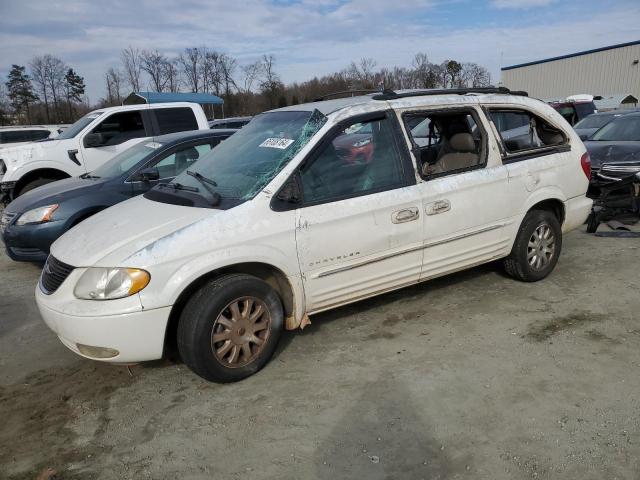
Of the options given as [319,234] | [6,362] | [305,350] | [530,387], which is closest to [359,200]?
[319,234]

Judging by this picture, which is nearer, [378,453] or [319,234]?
[378,453]

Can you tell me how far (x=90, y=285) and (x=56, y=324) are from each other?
0.41m

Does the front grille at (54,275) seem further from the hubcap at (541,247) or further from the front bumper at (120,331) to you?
the hubcap at (541,247)

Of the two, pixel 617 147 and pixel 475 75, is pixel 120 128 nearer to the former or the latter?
pixel 617 147

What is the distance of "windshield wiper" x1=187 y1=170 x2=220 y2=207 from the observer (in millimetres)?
3491

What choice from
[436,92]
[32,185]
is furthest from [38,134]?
[436,92]

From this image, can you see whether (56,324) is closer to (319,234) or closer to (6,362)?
(6,362)

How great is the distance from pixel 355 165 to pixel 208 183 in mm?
1094

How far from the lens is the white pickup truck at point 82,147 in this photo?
8.62 metres

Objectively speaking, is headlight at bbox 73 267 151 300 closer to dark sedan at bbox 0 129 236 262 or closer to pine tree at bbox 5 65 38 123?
dark sedan at bbox 0 129 236 262

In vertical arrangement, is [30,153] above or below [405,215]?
above

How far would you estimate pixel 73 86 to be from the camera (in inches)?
2088

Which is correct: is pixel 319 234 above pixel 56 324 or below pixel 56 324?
above

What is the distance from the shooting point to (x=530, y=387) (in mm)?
3215
